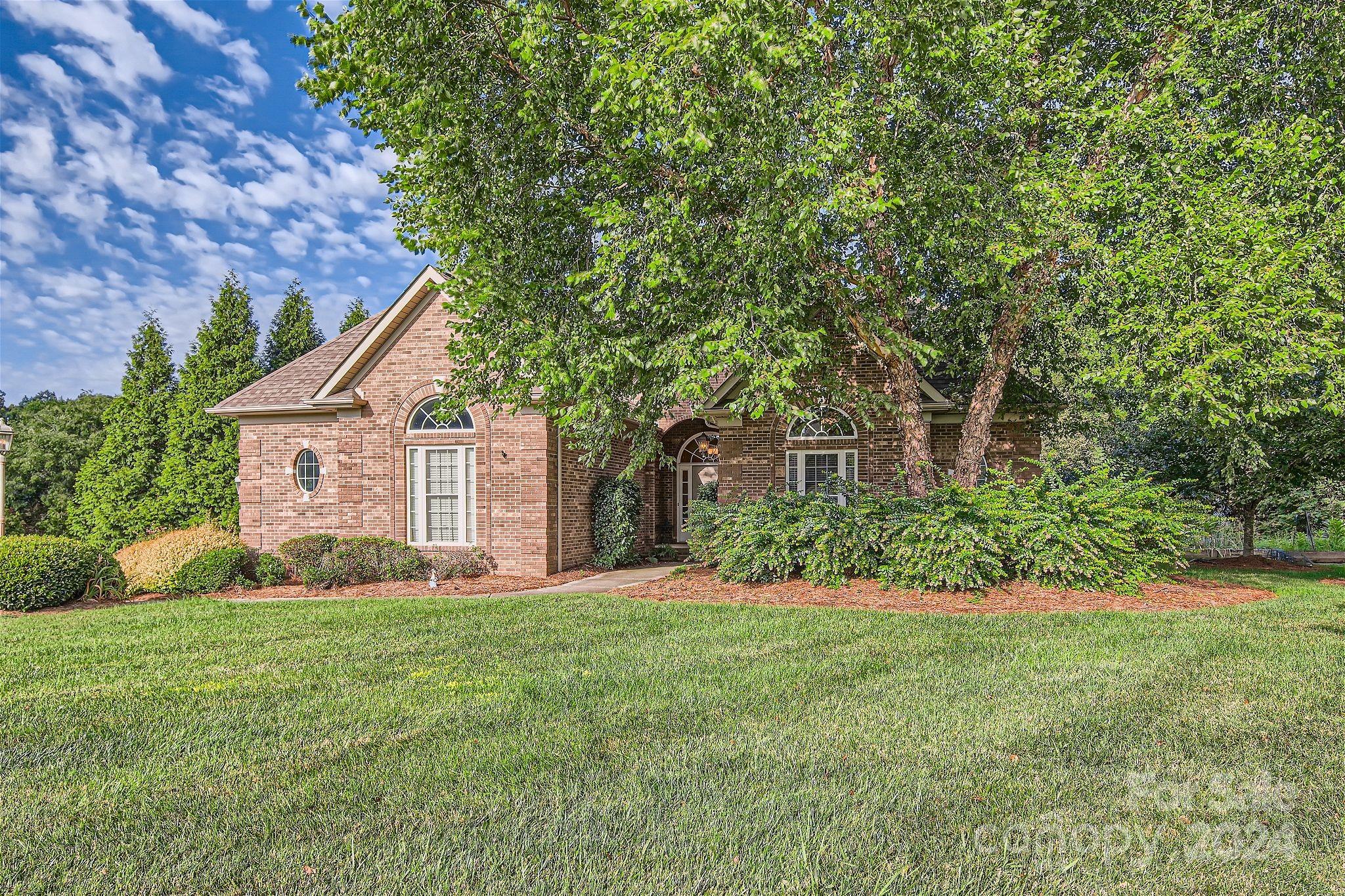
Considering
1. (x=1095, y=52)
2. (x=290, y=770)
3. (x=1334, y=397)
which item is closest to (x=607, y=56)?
(x=290, y=770)

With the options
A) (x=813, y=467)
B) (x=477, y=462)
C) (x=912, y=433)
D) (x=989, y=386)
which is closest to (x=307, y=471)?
(x=477, y=462)

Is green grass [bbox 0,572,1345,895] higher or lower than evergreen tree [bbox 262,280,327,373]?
lower

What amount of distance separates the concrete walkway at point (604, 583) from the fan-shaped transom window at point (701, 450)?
13.6ft

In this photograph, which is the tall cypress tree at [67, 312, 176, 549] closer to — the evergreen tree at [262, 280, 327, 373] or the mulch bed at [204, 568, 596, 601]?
the evergreen tree at [262, 280, 327, 373]

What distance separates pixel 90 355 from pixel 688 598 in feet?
96.1

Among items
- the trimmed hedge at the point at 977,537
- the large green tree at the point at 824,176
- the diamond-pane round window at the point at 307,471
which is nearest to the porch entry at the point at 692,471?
the trimmed hedge at the point at 977,537

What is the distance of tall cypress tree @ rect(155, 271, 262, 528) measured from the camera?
20078 millimetres

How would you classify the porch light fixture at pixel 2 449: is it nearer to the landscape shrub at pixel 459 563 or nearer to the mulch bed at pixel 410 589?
the mulch bed at pixel 410 589

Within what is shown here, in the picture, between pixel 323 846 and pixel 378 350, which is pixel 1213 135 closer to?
pixel 323 846

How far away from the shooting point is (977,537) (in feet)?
32.6

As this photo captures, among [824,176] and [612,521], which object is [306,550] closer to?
[612,521]

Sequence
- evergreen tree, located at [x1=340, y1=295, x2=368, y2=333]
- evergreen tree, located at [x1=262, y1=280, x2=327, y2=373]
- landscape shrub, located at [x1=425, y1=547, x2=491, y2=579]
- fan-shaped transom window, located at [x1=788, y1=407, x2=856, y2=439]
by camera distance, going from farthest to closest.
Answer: evergreen tree, located at [x1=340, y1=295, x2=368, y2=333], evergreen tree, located at [x1=262, y1=280, x2=327, y2=373], fan-shaped transom window, located at [x1=788, y1=407, x2=856, y2=439], landscape shrub, located at [x1=425, y1=547, x2=491, y2=579]

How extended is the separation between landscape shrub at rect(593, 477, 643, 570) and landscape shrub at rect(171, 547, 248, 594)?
22.1ft

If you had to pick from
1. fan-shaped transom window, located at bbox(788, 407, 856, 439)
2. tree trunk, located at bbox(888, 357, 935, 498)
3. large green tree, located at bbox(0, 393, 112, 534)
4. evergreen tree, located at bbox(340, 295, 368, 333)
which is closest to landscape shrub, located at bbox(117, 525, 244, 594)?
fan-shaped transom window, located at bbox(788, 407, 856, 439)
